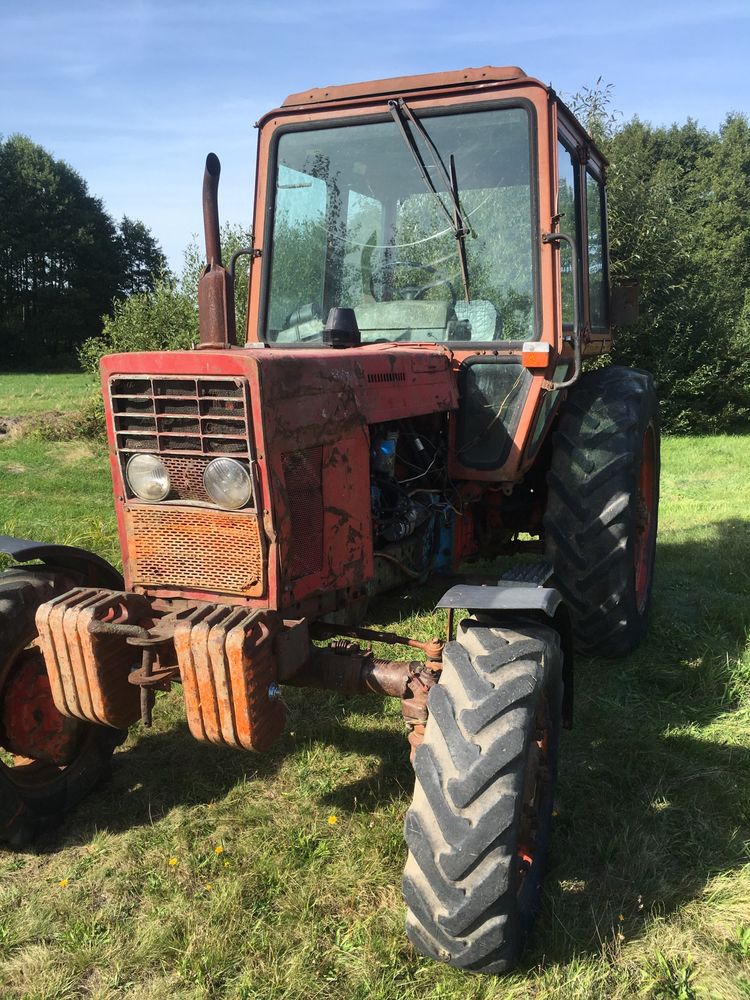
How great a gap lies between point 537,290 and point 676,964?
256cm

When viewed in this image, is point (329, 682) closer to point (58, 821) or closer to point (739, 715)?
point (58, 821)

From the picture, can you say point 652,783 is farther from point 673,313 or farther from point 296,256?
point 673,313

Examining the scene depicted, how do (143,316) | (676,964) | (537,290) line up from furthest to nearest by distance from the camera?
(143,316), (537,290), (676,964)

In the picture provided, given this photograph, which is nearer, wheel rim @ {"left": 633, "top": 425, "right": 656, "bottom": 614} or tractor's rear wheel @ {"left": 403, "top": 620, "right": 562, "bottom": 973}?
tractor's rear wheel @ {"left": 403, "top": 620, "right": 562, "bottom": 973}

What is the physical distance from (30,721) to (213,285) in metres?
1.70

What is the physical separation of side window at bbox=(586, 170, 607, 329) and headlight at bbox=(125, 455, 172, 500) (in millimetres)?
2982

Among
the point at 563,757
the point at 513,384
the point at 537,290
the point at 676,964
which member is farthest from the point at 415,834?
the point at 537,290

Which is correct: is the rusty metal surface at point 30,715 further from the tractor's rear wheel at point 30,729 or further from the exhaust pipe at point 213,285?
the exhaust pipe at point 213,285

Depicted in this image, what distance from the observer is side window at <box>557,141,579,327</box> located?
3778 mm

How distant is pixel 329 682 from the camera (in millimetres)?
2717

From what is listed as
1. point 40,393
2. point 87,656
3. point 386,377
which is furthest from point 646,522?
point 40,393

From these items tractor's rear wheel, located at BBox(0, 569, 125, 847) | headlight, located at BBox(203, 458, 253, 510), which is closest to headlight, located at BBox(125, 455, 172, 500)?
headlight, located at BBox(203, 458, 253, 510)

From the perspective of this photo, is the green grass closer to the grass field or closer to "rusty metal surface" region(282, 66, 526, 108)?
"rusty metal surface" region(282, 66, 526, 108)

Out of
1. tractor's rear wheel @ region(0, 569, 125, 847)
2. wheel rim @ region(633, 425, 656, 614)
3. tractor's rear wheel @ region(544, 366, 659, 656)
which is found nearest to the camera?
tractor's rear wheel @ region(0, 569, 125, 847)
